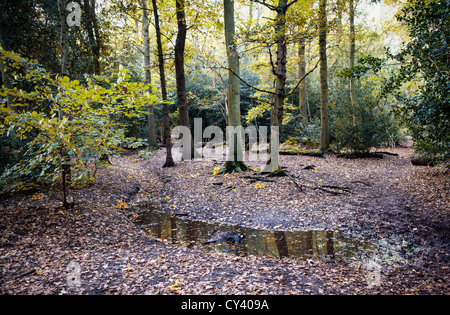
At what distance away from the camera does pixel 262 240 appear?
480 centimetres

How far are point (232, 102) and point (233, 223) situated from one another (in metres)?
5.27

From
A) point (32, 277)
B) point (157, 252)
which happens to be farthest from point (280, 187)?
point (32, 277)

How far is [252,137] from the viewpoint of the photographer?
19.4 meters

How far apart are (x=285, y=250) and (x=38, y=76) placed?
5389 mm

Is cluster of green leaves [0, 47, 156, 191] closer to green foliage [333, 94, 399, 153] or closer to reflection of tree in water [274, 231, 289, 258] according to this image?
reflection of tree in water [274, 231, 289, 258]

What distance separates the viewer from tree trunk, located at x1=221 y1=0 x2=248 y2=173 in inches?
363

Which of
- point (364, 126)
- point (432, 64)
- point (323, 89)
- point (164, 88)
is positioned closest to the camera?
point (432, 64)

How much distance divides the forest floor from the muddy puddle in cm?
23

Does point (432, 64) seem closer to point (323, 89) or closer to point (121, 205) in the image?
point (121, 205)

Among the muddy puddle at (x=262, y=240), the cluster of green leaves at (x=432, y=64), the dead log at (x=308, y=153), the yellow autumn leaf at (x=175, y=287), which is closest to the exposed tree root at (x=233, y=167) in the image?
the muddy puddle at (x=262, y=240)

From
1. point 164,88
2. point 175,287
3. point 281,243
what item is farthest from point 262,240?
point 164,88

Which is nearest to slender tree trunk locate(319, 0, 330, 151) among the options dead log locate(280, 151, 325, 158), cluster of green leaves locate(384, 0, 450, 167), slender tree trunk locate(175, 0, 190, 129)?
dead log locate(280, 151, 325, 158)

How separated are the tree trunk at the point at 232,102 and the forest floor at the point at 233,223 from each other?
1.00m
